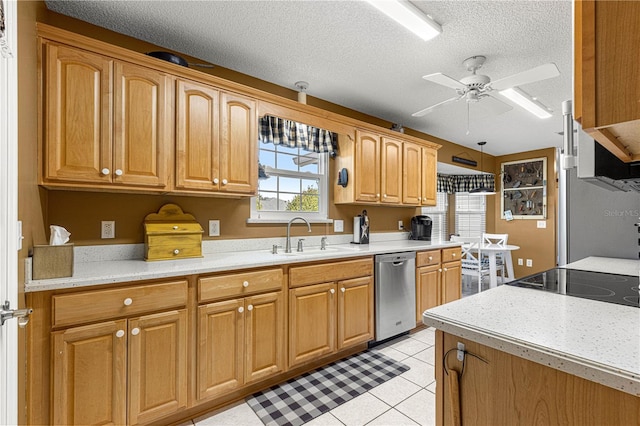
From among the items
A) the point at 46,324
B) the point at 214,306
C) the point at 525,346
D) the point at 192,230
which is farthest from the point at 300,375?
the point at 525,346

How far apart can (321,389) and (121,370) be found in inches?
50.0

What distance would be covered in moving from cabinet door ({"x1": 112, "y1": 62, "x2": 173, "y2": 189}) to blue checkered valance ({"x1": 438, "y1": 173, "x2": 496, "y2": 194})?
16.6 feet

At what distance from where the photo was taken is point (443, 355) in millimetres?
1013

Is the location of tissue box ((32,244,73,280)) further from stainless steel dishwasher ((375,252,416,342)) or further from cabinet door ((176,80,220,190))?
stainless steel dishwasher ((375,252,416,342))

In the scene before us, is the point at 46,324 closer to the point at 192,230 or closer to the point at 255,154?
the point at 192,230

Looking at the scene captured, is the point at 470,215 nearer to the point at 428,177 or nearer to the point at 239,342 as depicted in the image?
the point at 428,177

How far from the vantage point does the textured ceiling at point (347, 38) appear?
189cm

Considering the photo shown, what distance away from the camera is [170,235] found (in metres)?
2.10

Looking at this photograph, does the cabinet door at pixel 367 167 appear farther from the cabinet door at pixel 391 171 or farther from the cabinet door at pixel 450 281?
the cabinet door at pixel 450 281

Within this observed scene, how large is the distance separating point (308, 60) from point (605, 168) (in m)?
2.10

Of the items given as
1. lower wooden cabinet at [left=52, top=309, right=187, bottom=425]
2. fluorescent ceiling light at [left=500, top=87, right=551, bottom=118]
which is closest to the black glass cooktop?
fluorescent ceiling light at [left=500, top=87, right=551, bottom=118]

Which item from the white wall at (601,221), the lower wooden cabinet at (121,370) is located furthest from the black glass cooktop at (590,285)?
the lower wooden cabinet at (121,370)

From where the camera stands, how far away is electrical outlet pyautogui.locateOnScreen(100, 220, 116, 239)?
2.04 meters

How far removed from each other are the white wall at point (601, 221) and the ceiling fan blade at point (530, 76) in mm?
791
